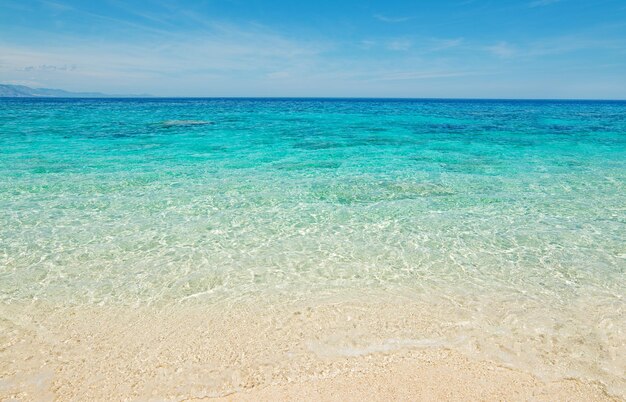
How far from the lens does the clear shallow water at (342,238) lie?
241 inches

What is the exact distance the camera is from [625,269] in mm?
7270

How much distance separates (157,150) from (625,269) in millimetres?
19767

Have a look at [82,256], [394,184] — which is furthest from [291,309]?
[394,184]

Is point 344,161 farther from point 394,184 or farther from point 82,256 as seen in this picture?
point 82,256

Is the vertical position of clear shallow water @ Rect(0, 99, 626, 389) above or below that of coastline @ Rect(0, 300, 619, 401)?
above

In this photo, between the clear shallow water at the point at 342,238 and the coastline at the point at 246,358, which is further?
the clear shallow water at the point at 342,238

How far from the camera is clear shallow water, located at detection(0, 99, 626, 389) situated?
6121mm

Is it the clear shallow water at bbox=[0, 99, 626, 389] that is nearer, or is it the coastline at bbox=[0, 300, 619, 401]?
the coastline at bbox=[0, 300, 619, 401]

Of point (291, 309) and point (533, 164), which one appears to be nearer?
point (291, 309)

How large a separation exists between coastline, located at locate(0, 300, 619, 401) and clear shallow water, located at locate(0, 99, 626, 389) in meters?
0.44

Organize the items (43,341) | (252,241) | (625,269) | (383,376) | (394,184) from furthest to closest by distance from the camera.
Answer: (394,184) < (252,241) < (625,269) < (43,341) < (383,376)

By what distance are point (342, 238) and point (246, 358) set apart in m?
4.29

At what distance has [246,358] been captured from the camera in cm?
489

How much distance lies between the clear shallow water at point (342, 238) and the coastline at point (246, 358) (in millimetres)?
442
